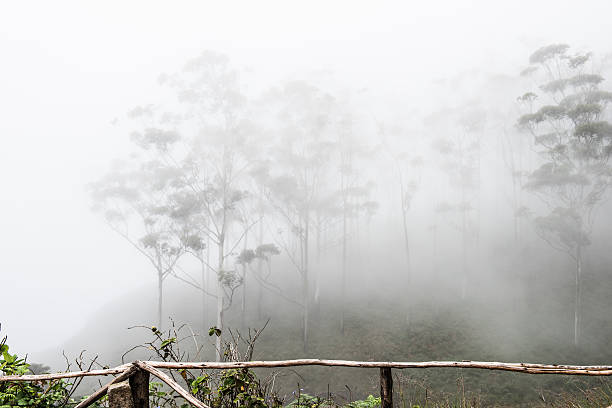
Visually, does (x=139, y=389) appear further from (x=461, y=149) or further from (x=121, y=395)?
(x=461, y=149)

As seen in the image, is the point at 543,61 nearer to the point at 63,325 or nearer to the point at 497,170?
the point at 497,170

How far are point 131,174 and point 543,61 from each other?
95.2ft

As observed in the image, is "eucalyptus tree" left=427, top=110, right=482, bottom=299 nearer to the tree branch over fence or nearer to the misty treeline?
the misty treeline

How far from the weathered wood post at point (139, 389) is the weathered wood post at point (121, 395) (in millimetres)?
34

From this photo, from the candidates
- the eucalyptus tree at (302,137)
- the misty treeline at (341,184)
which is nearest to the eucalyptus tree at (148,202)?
the misty treeline at (341,184)

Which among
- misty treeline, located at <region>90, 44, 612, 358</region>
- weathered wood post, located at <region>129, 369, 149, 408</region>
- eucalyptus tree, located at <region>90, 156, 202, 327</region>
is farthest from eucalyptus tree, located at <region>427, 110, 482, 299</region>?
weathered wood post, located at <region>129, 369, 149, 408</region>

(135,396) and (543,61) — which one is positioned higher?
(543,61)

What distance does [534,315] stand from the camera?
18.4 meters

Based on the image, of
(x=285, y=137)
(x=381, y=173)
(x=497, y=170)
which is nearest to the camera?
(x=285, y=137)

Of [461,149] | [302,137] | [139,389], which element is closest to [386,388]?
[139,389]

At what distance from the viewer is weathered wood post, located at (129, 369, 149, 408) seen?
1660 millimetres

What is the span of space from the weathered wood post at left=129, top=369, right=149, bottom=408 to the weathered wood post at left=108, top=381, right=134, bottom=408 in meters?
0.03

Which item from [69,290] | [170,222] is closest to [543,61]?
[170,222]

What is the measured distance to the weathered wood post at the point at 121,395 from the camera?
1.60 m
